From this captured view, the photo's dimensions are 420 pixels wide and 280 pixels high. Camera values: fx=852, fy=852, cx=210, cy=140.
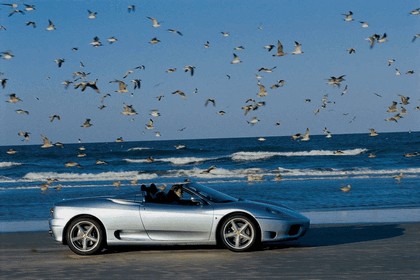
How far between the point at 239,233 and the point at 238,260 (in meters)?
1.06

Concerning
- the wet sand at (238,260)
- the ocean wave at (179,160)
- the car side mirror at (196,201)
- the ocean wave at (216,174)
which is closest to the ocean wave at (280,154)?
the ocean wave at (179,160)

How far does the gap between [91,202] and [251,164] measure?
1798 inches

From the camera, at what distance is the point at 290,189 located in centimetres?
3275

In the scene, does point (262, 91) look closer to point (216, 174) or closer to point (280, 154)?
point (216, 174)

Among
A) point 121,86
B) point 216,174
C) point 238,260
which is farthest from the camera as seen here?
point 216,174

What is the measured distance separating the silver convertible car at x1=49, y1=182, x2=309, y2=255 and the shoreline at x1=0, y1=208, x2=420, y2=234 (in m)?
4.78

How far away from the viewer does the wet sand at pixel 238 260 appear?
10500 mm

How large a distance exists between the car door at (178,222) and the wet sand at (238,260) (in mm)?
271

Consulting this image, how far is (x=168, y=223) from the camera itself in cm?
1298

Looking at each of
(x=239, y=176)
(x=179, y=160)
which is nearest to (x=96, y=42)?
(x=239, y=176)

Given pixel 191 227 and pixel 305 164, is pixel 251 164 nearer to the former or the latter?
pixel 305 164

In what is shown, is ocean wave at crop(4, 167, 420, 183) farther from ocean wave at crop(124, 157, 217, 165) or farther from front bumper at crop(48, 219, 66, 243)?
front bumper at crop(48, 219, 66, 243)

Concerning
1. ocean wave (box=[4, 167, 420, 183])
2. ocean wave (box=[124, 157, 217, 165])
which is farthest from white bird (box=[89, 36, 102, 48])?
ocean wave (box=[124, 157, 217, 165])

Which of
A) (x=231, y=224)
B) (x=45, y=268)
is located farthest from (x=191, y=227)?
(x=45, y=268)
